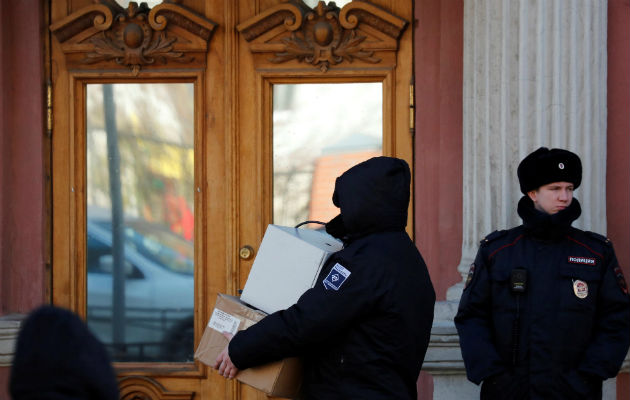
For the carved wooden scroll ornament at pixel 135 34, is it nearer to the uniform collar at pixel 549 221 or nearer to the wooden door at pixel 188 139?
the wooden door at pixel 188 139

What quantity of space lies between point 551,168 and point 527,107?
674mm

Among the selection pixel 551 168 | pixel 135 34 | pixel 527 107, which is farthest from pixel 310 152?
pixel 551 168

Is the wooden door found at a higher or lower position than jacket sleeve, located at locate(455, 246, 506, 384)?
higher

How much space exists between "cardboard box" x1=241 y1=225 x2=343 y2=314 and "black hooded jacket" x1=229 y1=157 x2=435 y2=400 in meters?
0.15

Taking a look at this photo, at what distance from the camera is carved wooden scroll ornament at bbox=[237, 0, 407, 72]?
4824 millimetres

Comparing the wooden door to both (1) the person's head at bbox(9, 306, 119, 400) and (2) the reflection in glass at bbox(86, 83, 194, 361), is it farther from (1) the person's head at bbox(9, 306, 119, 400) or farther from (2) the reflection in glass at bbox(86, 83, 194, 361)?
(1) the person's head at bbox(9, 306, 119, 400)

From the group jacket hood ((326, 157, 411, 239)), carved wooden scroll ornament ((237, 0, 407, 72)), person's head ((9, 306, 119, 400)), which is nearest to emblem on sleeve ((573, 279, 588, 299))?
jacket hood ((326, 157, 411, 239))

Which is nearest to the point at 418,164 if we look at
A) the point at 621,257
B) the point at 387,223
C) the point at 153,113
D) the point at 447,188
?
the point at 447,188

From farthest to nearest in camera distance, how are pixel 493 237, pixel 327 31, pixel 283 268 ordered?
pixel 327 31
pixel 493 237
pixel 283 268

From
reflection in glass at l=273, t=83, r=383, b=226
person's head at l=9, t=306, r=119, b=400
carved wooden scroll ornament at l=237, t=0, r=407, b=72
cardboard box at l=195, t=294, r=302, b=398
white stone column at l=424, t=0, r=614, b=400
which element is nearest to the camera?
person's head at l=9, t=306, r=119, b=400

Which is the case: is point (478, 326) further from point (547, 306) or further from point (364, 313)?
point (364, 313)

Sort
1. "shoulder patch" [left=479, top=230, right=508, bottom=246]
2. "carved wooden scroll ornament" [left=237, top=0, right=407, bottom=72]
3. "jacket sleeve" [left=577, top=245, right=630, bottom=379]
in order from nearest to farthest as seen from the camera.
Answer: "jacket sleeve" [left=577, top=245, right=630, bottom=379]
"shoulder patch" [left=479, top=230, right=508, bottom=246]
"carved wooden scroll ornament" [left=237, top=0, right=407, bottom=72]

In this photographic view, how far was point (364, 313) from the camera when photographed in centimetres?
294

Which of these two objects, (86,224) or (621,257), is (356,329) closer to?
(621,257)
